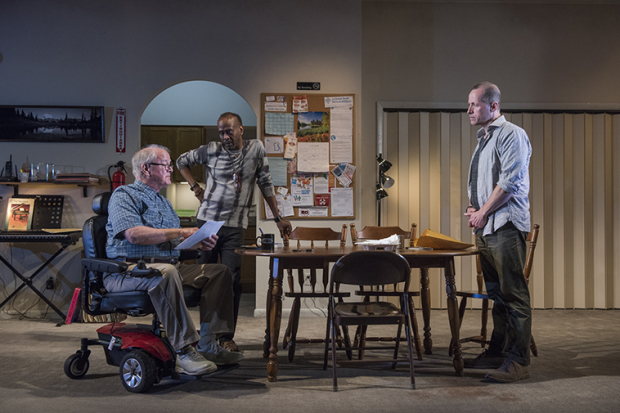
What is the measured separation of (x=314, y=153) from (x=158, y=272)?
8.69ft

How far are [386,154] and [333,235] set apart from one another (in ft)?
5.64

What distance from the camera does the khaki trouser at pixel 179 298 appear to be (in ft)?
7.77

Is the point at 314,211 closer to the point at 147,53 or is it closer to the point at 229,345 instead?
the point at 229,345

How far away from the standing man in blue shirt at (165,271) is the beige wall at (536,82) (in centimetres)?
280

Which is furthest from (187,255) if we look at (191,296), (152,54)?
(152,54)

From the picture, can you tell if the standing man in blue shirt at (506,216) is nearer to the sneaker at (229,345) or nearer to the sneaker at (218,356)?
the sneaker at (218,356)

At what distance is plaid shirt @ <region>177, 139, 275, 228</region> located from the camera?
3.42 metres

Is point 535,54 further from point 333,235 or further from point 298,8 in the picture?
point 333,235

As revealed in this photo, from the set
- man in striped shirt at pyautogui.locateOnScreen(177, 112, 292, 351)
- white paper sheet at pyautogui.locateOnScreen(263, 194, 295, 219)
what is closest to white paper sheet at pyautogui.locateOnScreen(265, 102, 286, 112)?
white paper sheet at pyautogui.locateOnScreen(263, 194, 295, 219)

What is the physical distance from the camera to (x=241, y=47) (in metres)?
4.73

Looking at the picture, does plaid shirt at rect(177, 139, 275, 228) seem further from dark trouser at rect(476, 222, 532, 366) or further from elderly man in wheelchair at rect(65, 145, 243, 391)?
dark trouser at rect(476, 222, 532, 366)

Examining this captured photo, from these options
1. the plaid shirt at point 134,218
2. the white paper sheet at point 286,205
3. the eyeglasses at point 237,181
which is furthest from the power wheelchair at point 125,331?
the white paper sheet at point 286,205

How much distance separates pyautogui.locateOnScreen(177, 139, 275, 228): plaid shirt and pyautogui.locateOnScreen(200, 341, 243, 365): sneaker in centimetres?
94

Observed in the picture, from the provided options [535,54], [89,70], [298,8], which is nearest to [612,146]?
[535,54]
